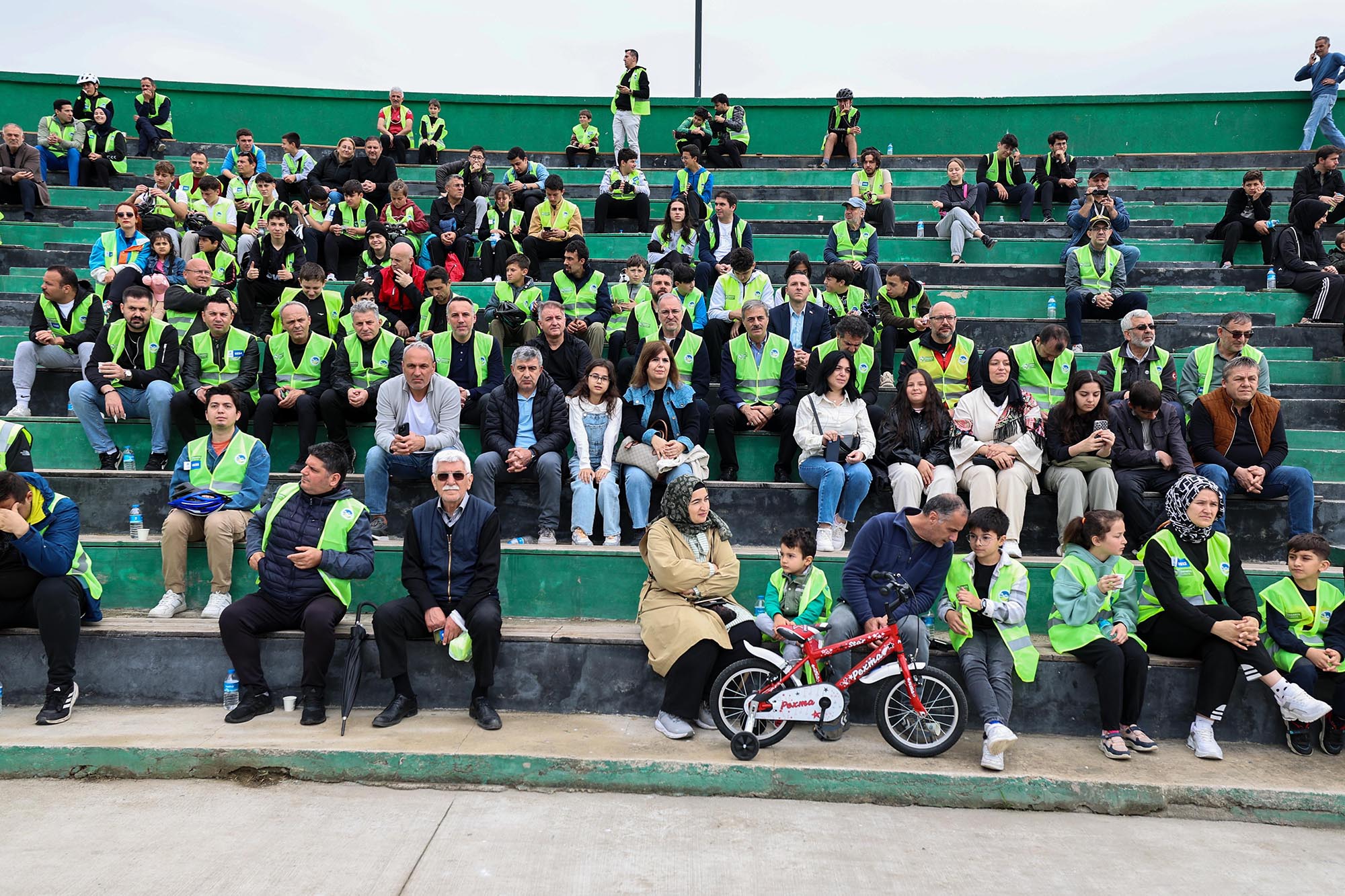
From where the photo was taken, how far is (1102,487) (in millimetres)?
5918

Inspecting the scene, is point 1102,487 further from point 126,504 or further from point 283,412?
point 126,504

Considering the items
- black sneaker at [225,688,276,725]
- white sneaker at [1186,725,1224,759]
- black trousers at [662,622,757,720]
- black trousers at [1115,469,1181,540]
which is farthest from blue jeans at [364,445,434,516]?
white sneaker at [1186,725,1224,759]

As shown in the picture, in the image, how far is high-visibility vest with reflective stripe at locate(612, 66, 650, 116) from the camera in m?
13.4

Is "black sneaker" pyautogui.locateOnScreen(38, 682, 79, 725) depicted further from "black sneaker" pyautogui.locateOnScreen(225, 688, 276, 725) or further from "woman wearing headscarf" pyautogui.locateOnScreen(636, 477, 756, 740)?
"woman wearing headscarf" pyautogui.locateOnScreen(636, 477, 756, 740)

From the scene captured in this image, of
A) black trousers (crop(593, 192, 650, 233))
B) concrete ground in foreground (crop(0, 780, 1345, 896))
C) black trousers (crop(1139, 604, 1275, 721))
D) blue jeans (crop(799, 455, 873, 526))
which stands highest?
black trousers (crop(593, 192, 650, 233))

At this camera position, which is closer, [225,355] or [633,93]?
[225,355]

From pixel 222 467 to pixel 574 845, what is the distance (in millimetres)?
3252

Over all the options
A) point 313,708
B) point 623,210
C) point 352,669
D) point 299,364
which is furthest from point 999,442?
point 623,210

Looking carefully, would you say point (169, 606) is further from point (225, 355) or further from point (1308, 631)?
point (1308, 631)

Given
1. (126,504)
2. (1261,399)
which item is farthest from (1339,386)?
(126,504)

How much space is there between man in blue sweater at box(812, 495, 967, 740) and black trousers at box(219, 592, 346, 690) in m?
2.57

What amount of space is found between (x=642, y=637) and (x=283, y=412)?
137 inches

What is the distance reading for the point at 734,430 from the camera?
7.04 metres

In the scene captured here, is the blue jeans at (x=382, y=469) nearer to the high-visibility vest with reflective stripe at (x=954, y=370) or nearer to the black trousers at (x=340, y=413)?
the black trousers at (x=340, y=413)
